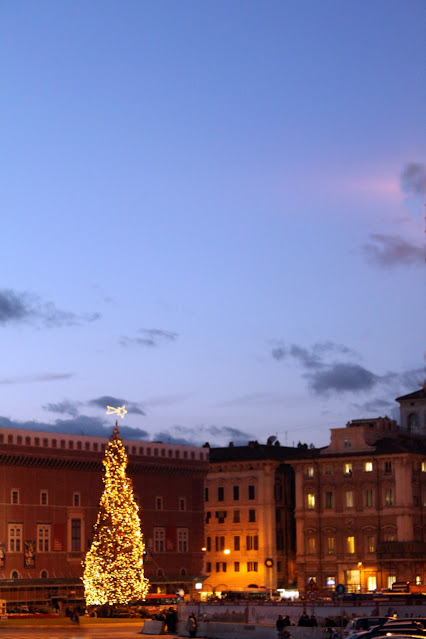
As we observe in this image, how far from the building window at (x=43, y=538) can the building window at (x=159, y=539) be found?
11.8 m

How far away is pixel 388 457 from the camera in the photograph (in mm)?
109188

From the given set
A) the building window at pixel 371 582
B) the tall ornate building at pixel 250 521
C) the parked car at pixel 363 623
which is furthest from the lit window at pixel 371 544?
the parked car at pixel 363 623

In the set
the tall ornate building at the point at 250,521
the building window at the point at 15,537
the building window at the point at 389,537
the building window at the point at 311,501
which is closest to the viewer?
the building window at the point at 15,537

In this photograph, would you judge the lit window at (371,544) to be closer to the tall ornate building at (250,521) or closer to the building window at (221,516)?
the tall ornate building at (250,521)

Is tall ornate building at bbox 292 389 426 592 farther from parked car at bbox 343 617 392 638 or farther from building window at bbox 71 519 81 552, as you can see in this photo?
parked car at bbox 343 617 392 638

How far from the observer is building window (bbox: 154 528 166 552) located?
340 feet

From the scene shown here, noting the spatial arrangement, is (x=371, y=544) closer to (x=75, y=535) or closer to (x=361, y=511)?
(x=361, y=511)

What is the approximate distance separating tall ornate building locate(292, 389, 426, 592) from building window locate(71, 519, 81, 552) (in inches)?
902

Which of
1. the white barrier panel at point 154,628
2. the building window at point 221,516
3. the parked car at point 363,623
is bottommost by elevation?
the white barrier panel at point 154,628

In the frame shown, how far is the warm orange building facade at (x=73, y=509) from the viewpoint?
9256 centimetres

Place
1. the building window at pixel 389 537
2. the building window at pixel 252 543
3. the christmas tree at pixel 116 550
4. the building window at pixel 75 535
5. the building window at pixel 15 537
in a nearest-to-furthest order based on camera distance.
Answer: the christmas tree at pixel 116 550 → the building window at pixel 15 537 → the building window at pixel 75 535 → the building window at pixel 389 537 → the building window at pixel 252 543

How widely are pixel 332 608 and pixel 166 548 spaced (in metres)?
49.4

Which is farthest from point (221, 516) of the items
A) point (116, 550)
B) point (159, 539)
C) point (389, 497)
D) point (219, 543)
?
point (116, 550)

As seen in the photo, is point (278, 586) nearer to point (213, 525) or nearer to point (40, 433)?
point (213, 525)
